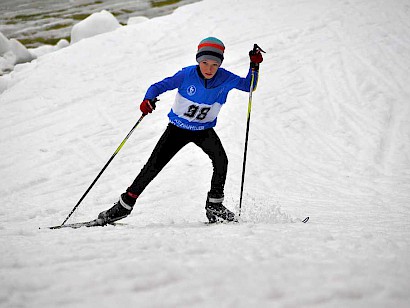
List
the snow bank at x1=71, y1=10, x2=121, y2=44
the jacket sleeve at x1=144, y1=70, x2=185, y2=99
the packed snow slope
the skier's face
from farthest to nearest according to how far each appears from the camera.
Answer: the snow bank at x1=71, y1=10, x2=121, y2=44 → the jacket sleeve at x1=144, y1=70, x2=185, y2=99 → the skier's face → the packed snow slope

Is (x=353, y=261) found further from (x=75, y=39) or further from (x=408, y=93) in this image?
(x=75, y=39)

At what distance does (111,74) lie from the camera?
437 inches

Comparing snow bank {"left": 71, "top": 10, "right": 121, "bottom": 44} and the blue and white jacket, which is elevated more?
snow bank {"left": 71, "top": 10, "right": 121, "bottom": 44}

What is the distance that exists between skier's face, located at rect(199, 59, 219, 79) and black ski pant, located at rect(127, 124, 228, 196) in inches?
24.2

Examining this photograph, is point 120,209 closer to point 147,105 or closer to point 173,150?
point 173,150

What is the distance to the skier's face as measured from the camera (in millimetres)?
3488

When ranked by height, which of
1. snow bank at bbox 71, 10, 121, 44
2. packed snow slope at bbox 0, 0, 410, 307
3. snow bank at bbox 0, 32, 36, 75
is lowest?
packed snow slope at bbox 0, 0, 410, 307

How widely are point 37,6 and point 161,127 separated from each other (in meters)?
30.9

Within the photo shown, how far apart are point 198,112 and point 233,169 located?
3.03 m

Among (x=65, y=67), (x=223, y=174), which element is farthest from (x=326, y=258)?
(x=65, y=67)

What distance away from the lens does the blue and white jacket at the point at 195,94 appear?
357 centimetres

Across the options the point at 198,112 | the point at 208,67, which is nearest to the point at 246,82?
the point at 208,67

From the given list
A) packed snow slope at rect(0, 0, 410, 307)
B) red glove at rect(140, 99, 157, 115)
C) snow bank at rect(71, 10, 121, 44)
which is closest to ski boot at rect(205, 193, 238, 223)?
packed snow slope at rect(0, 0, 410, 307)

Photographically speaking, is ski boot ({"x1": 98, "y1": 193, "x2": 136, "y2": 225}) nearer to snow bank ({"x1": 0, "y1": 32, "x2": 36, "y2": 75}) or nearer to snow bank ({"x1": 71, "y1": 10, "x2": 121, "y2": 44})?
snow bank ({"x1": 0, "y1": 32, "x2": 36, "y2": 75})
